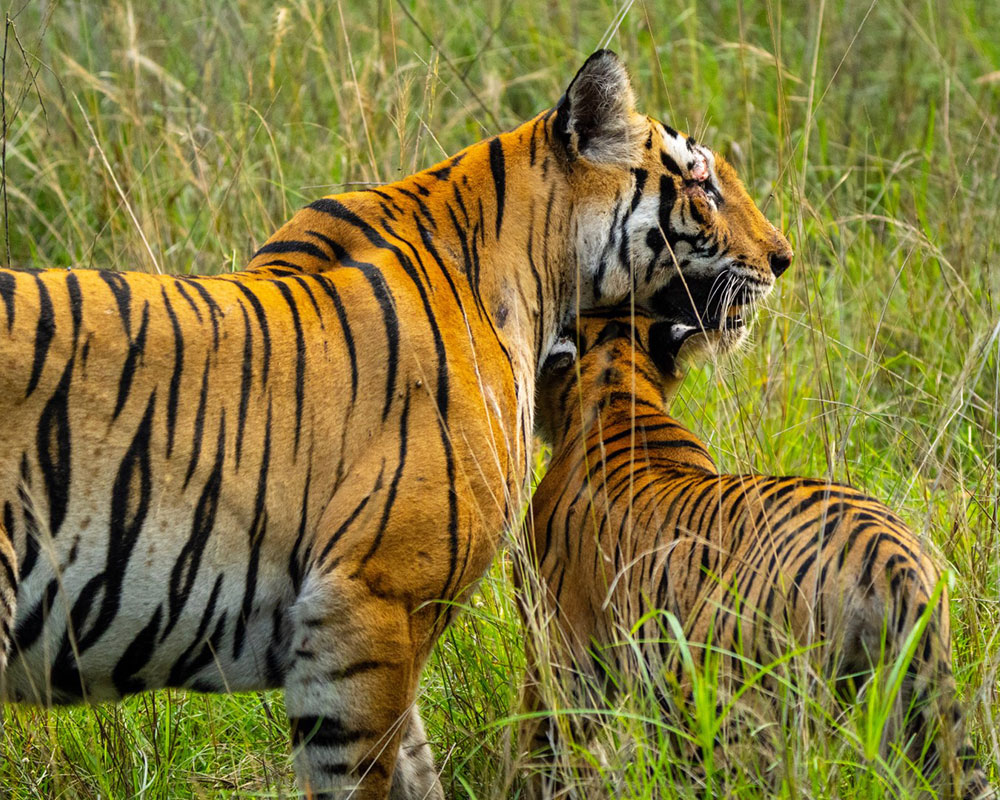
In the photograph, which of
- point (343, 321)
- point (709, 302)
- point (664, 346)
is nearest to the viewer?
point (343, 321)

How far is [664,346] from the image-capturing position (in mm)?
3588

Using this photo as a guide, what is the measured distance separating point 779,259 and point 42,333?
181cm

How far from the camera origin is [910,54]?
709 cm

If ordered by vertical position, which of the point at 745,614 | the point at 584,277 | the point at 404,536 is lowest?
the point at 745,614

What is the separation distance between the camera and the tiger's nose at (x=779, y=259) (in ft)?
11.1

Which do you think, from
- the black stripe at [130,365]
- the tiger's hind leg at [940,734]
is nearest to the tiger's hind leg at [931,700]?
the tiger's hind leg at [940,734]

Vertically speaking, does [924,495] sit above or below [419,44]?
below

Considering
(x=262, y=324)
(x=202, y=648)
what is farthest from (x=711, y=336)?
(x=202, y=648)

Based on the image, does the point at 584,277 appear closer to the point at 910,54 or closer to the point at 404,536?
the point at 404,536

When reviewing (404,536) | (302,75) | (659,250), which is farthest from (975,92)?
(404,536)

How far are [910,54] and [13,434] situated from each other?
5878 millimetres

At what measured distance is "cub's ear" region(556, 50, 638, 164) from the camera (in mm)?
3016

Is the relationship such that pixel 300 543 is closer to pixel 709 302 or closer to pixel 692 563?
pixel 692 563

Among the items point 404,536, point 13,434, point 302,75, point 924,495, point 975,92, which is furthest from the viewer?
point 975,92
